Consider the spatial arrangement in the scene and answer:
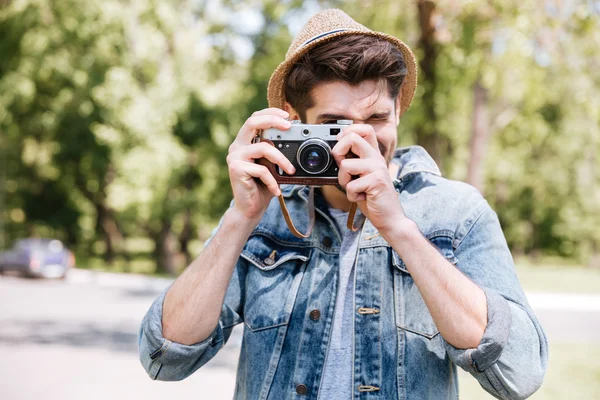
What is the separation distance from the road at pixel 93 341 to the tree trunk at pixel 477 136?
2.87m

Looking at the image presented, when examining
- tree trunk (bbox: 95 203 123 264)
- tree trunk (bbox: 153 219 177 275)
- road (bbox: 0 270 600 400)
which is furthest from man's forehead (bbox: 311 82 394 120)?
tree trunk (bbox: 95 203 123 264)

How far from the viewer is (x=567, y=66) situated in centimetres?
797

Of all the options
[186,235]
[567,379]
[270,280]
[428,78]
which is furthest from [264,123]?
[186,235]

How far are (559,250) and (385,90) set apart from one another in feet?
134

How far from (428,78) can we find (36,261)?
529 inches

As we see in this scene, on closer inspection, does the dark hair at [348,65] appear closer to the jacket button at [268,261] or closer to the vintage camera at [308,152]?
the vintage camera at [308,152]

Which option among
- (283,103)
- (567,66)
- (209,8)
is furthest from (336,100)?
(209,8)

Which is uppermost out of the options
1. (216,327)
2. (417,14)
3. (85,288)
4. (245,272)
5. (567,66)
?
(417,14)

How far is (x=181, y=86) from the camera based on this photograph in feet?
58.7

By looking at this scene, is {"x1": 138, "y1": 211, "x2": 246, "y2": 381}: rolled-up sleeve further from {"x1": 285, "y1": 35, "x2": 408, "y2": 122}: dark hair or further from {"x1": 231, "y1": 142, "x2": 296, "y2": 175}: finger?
{"x1": 285, "y1": 35, "x2": 408, "y2": 122}: dark hair

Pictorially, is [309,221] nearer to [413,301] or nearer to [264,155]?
[264,155]

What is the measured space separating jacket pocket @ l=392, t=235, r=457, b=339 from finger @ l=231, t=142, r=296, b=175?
1.21 ft

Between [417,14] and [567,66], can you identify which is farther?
[417,14]

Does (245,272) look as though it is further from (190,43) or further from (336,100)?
(190,43)
